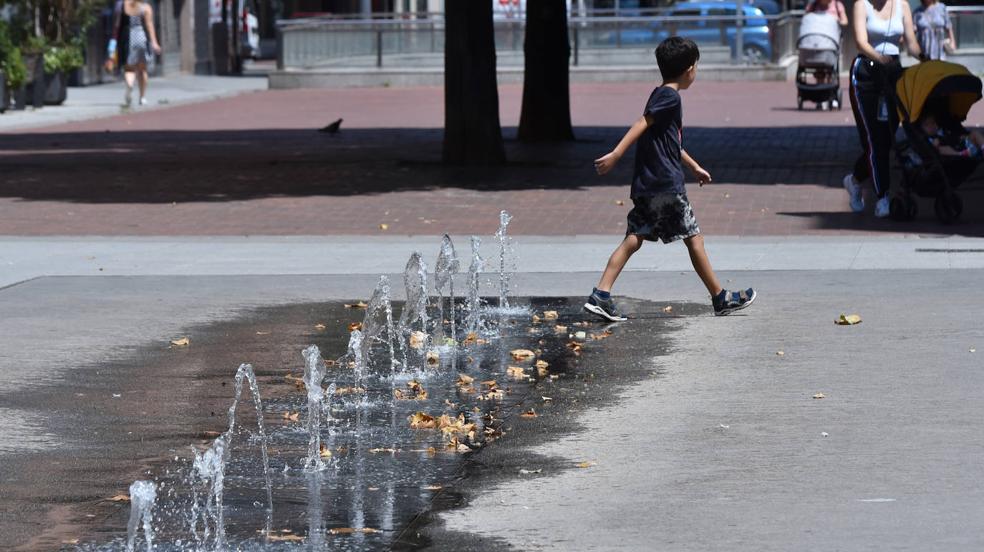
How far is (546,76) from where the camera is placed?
73.6 feet

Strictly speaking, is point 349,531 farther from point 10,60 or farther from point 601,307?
point 10,60

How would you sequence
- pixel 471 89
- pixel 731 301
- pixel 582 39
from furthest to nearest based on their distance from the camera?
1. pixel 582 39
2. pixel 471 89
3. pixel 731 301

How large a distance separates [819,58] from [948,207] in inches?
573

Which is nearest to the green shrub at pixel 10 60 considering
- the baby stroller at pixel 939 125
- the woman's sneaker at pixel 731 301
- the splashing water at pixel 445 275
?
the baby stroller at pixel 939 125

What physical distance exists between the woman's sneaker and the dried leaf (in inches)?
65.6

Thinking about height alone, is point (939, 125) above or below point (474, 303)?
above

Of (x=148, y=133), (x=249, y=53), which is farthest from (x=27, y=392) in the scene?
(x=249, y=53)

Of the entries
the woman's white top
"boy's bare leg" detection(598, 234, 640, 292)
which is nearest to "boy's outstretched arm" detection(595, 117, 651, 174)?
"boy's bare leg" detection(598, 234, 640, 292)

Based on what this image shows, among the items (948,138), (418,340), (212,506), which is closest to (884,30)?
(948,138)

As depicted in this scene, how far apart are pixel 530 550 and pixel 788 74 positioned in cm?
3248

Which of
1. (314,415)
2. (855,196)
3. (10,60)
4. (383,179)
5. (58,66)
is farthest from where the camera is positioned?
(58,66)

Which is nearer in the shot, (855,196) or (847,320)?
(847,320)

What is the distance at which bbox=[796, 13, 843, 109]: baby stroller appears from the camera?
2744cm

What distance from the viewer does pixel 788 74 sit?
3678cm
